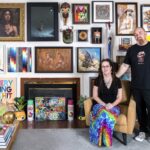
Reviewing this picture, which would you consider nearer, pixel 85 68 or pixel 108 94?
pixel 108 94

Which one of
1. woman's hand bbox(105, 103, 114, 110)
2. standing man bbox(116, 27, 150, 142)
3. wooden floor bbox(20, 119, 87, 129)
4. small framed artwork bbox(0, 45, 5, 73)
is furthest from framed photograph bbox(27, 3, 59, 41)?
woman's hand bbox(105, 103, 114, 110)

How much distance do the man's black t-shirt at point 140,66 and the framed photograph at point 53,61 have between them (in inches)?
52.1

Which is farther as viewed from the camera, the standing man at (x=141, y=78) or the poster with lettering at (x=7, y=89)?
the poster with lettering at (x=7, y=89)

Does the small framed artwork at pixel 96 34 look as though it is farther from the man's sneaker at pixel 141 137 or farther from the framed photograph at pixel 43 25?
the man's sneaker at pixel 141 137

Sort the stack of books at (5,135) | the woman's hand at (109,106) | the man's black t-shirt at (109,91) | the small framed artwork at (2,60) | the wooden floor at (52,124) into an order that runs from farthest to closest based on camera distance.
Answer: the small framed artwork at (2,60)
the wooden floor at (52,124)
the man's black t-shirt at (109,91)
the woman's hand at (109,106)
the stack of books at (5,135)

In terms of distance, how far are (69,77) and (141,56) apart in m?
1.49

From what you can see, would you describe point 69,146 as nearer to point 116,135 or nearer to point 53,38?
point 116,135

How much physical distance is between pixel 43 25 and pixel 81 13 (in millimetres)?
646

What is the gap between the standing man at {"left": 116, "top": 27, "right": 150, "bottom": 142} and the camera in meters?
3.40

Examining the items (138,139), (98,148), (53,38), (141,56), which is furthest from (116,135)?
(53,38)

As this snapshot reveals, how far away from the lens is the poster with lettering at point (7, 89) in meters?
4.55

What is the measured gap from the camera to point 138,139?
3.46 metres

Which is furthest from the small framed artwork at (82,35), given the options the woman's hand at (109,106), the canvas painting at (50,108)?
the woman's hand at (109,106)

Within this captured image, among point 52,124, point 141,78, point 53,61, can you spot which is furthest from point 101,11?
point 52,124
